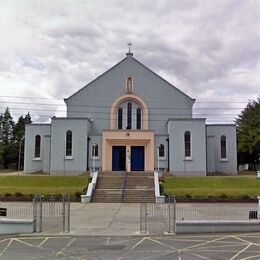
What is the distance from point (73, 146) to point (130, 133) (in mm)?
6273

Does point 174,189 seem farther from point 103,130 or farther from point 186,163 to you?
point 103,130

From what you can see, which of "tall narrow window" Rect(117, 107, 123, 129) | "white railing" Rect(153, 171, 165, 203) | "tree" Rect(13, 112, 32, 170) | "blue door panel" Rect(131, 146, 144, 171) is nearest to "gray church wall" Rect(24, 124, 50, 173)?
"tall narrow window" Rect(117, 107, 123, 129)

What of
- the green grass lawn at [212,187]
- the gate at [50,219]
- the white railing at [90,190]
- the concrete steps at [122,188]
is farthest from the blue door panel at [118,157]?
the gate at [50,219]

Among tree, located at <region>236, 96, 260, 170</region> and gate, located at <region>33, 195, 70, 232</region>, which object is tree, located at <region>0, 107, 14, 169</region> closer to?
tree, located at <region>236, 96, 260, 170</region>

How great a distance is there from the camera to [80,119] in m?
45.2

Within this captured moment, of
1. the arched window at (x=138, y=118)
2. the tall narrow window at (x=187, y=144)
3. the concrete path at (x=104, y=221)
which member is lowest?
the concrete path at (x=104, y=221)

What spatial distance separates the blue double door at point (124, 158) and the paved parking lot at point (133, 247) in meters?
30.3

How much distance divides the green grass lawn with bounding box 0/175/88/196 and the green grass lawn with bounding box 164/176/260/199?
24.6 ft

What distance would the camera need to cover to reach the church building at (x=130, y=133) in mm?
44312

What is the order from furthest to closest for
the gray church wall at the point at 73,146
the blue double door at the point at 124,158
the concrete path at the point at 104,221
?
the blue double door at the point at 124,158 → the gray church wall at the point at 73,146 → the concrete path at the point at 104,221

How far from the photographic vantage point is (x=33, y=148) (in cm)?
4838

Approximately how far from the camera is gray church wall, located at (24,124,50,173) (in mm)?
47750

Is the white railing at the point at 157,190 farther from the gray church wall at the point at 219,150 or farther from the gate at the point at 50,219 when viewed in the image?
the gray church wall at the point at 219,150

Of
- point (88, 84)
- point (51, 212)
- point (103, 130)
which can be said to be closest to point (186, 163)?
point (103, 130)
